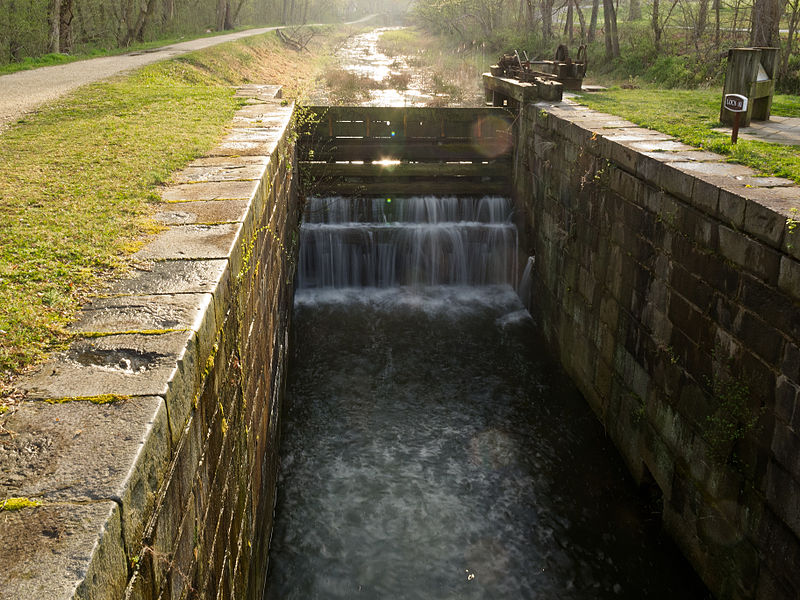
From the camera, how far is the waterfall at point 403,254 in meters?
11.4

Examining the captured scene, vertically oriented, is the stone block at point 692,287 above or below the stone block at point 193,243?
below

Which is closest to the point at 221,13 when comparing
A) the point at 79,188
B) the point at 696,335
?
the point at 79,188

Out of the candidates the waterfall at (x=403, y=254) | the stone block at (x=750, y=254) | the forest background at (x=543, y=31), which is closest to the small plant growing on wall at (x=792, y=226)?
the stone block at (x=750, y=254)

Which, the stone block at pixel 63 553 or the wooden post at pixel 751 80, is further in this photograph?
the wooden post at pixel 751 80

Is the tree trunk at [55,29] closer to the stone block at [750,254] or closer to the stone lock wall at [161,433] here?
the stone lock wall at [161,433]

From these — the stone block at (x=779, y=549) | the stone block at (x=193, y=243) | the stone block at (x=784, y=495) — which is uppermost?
the stone block at (x=193, y=243)

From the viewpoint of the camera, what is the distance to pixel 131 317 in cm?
320

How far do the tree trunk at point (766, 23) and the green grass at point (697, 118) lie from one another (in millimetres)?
2022

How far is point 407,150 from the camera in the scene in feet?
39.5

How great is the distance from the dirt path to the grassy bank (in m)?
0.42

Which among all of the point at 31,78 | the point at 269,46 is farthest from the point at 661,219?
the point at 269,46

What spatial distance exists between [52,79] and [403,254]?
7565mm

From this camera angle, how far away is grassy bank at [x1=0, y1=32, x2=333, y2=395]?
10.6ft

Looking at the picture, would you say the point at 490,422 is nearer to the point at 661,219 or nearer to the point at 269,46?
the point at 661,219
